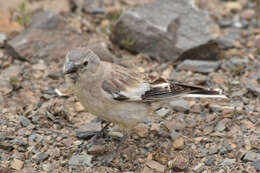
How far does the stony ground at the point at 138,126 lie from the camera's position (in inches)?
227

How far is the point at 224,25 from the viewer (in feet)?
30.3

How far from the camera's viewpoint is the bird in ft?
18.3

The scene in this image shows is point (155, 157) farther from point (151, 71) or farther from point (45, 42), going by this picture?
point (45, 42)

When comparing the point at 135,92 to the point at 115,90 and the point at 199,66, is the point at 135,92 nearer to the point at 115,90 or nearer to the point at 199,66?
the point at 115,90

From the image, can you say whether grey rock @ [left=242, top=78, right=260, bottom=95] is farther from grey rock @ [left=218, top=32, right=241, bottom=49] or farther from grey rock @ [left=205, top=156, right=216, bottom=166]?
grey rock @ [left=205, top=156, right=216, bottom=166]

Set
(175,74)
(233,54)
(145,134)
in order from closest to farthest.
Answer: (145,134) < (175,74) < (233,54)

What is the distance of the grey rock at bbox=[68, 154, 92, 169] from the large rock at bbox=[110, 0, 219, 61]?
2.96 m

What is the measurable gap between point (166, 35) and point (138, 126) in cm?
222

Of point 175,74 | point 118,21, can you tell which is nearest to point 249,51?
point 175,74

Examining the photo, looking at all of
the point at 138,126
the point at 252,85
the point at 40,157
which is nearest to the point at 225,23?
the point at 252,85

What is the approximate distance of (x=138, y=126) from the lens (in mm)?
6676

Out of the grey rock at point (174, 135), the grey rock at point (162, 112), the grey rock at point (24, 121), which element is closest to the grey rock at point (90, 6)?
the grey rock at point (162, 112)

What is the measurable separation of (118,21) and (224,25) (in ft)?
8.52

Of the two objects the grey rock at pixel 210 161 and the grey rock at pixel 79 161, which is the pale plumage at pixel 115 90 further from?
the grey rock at pixel 210 161
